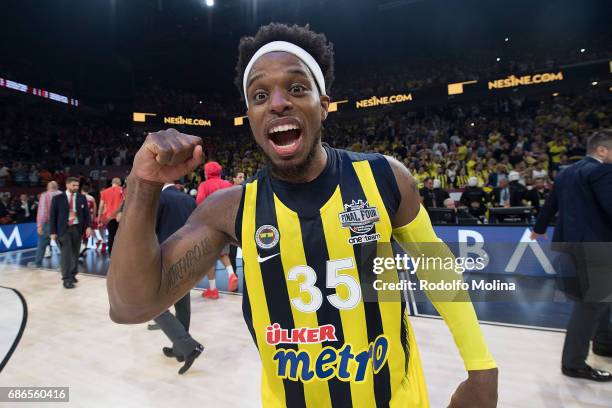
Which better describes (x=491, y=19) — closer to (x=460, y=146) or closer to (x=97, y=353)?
(x=460, y=146)

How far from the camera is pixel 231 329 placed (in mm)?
4281

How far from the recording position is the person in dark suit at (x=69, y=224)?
6195mm

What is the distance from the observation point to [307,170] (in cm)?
125

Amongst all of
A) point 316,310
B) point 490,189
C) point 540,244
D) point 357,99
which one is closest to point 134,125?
point 357,99

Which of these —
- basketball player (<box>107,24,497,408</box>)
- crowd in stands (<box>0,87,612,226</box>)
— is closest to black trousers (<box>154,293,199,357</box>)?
basketball player (<box>107,24,497,408</box>)

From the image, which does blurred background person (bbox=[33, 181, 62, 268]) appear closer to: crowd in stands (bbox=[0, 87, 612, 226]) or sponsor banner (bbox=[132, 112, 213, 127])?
crowd in stands (bbox=[0, 87, 612, 226])

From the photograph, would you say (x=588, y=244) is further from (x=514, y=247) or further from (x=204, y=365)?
(x=204, y=365)

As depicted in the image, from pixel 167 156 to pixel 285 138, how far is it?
0.43m

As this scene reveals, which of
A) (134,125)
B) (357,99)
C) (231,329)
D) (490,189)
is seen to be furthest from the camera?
(134,125)

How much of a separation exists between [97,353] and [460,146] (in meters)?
13.7

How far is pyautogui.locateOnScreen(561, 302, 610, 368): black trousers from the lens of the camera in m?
2.90

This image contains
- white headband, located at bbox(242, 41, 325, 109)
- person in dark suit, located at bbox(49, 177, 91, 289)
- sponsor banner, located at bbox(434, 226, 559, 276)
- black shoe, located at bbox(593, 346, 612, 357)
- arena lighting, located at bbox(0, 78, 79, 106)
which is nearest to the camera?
white headband, located at bbox(242, 41, 325, 109)

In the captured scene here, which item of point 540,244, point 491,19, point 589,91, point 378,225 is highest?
point 491,19

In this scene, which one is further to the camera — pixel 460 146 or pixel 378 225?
pixel 460 146
